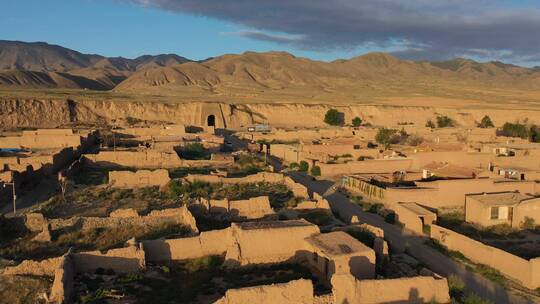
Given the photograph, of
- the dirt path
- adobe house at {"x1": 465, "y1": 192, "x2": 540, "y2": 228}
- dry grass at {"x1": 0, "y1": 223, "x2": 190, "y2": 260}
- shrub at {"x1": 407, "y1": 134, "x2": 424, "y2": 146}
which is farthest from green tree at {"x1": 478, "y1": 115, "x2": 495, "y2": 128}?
dry grass at {"x1": 0, "y1": 223, "x2": 190, "y2": 260}

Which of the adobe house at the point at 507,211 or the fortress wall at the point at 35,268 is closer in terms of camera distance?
the fortress wall at the point at 35,268

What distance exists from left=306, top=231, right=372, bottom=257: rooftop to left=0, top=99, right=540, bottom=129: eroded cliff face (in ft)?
131

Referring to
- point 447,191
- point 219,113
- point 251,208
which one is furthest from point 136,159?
point 219,113

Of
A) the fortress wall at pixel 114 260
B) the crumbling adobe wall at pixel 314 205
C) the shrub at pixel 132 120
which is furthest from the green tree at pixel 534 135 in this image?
the fortress wall at pixel 114 260

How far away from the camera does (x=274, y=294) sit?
408 inches

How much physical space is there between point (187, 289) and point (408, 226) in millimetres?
9333

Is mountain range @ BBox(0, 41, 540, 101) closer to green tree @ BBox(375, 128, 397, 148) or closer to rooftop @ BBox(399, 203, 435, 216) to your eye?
green tree @ BBox(375, 128, 397, 148)

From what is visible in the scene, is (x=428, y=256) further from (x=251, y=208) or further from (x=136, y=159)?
(x=136, y=159)

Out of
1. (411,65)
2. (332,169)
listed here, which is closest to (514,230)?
(332,169)

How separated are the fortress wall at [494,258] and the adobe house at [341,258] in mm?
4260

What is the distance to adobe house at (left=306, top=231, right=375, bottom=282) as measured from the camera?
12.2m

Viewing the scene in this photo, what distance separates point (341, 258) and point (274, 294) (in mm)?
2446

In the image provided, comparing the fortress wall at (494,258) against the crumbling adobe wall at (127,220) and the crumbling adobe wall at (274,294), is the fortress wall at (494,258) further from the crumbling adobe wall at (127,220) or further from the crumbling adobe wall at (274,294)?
the crumbling adobe wall at (127,220)

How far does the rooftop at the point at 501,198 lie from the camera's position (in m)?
19.1
